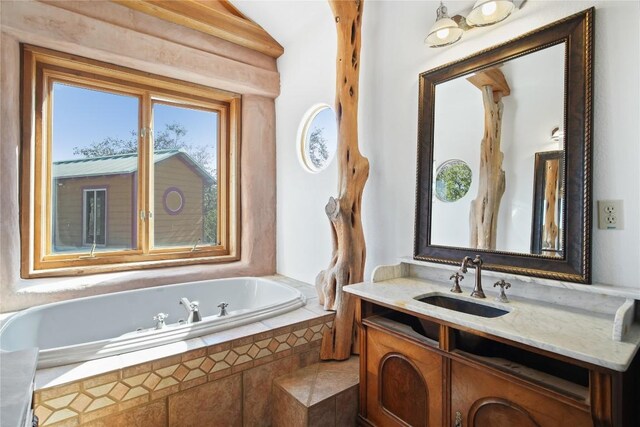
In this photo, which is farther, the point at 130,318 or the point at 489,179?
the point at 130,318

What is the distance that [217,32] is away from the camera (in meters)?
2.73

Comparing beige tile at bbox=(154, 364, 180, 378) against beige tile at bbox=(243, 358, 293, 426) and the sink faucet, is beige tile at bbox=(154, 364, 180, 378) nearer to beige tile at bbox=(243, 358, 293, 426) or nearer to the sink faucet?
beige tile at bbox=(243, 358, 293, 426)

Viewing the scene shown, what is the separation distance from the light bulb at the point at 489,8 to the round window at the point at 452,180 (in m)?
0.70

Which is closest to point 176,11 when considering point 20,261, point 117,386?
point 20,261

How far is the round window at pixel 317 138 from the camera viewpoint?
2646 mm

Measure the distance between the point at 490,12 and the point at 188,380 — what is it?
7.30 feet

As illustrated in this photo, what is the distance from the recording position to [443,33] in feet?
5.42

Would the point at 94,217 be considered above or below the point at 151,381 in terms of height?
above

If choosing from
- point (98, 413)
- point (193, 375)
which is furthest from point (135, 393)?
point (193, 375)

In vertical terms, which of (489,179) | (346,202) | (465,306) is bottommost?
(465,306)

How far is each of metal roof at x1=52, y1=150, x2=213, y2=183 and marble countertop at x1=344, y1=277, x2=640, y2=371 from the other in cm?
223

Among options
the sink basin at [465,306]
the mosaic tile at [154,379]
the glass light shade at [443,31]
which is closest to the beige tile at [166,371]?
the mosaic tile at [154,379]

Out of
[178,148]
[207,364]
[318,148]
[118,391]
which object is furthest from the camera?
[178,148]

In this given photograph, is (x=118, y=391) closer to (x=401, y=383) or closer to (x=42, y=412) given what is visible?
(x=42, y=412)
